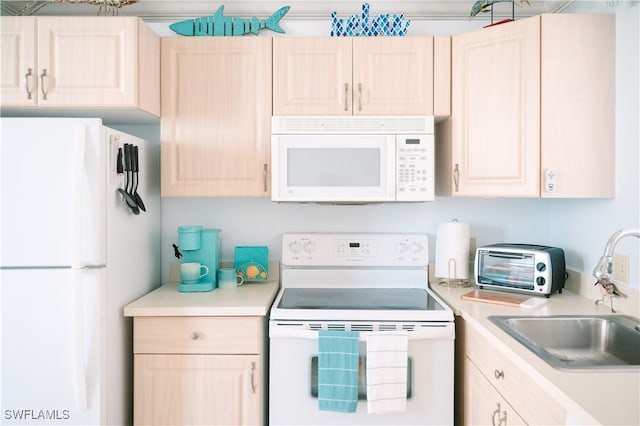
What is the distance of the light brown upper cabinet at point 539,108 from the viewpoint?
1833mm

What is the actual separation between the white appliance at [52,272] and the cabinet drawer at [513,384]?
147 cm

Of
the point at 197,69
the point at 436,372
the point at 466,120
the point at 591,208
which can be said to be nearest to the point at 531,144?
the point at 466,120

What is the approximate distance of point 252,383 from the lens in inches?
73.2

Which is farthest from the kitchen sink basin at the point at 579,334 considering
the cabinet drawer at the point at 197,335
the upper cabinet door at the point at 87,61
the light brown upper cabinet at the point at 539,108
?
the upper cabinet door at the point at 87,61

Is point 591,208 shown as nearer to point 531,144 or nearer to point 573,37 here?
point 531,144

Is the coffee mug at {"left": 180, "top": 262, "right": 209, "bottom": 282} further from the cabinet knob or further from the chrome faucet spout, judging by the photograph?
the chrome faucet spout

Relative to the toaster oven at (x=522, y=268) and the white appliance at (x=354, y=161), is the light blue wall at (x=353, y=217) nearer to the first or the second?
the toaster oven at (x=522, y=268)

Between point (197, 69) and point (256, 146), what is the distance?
1.52 ft

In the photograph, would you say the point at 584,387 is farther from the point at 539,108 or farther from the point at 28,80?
the point at 28,80

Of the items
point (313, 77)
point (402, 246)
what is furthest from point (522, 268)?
point (313, 77)

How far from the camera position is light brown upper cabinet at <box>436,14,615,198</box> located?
1.83 meters

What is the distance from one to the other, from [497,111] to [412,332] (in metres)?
1.05

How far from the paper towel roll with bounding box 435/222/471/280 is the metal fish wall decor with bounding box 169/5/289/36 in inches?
57.1

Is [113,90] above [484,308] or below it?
above
